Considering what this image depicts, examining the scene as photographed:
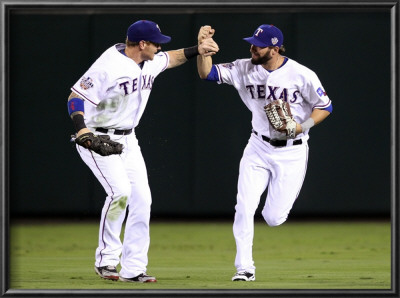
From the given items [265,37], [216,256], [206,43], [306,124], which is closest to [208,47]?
[206,43]

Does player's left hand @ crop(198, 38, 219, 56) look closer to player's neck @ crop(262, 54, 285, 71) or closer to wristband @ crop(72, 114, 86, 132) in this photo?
player's neck @ crop(262, 54, 285, 71)

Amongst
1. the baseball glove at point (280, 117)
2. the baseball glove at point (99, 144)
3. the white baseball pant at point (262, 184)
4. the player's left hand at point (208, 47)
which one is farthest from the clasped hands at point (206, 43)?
the baseball glove at point (99, 144)

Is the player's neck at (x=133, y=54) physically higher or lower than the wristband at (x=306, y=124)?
higher

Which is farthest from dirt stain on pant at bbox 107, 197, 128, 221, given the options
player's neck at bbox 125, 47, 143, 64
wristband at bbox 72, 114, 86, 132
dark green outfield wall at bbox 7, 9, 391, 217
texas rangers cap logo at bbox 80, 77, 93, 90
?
dark green outfield wall at bbox 7, 9, 391, 217

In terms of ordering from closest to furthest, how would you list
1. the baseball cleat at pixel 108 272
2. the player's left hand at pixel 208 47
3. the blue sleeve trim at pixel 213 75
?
the baseball cleat at pixel 108 272
the player's left hand at pixel 208 47
the blue sleeve trim at pixel 213 75

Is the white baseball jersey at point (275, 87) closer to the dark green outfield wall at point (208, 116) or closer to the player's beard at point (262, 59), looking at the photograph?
the player's beard at point (262, 59)

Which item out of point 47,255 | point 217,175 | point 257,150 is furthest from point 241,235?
point 217,175
